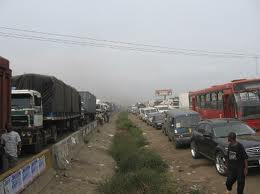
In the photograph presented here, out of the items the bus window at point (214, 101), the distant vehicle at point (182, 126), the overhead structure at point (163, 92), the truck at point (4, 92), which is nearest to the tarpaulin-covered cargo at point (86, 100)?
the bus window at point (214, 101)

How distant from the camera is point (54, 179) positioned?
1207 centimetres

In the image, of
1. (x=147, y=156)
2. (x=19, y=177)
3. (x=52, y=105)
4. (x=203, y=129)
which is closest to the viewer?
(x=19, y=177)

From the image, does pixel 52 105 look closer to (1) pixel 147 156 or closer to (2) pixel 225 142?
(1) pixel 147 156

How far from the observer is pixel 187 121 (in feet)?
75.0

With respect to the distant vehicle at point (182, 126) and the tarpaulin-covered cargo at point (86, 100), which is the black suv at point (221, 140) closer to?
the distant vehicle at point (182, 126)

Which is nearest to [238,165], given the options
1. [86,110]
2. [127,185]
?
[127,185]

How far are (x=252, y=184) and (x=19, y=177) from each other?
20.1 feet

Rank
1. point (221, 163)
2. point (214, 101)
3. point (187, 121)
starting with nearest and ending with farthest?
point (221, 163)
point (187, 121)
point (214, 101)

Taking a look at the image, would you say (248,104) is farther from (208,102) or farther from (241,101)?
(208,102)

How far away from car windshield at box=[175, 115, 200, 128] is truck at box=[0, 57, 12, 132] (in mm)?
12042

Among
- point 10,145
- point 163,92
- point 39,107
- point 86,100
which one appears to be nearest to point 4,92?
point 10,145

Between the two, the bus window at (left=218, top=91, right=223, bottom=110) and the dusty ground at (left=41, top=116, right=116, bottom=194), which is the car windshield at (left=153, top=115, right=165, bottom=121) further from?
the dusty ground at (left=41, top=116, right=116, bottom=194)

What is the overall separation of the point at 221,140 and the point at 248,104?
24.4ft

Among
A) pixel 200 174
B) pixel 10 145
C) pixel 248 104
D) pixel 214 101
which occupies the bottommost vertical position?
pixel 200 174
